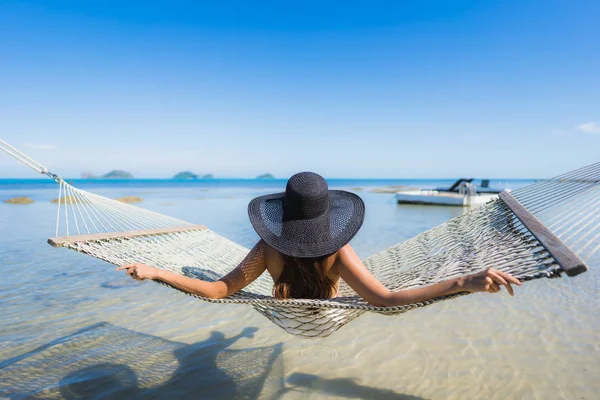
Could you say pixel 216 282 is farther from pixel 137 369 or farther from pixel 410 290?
pixel 137 369

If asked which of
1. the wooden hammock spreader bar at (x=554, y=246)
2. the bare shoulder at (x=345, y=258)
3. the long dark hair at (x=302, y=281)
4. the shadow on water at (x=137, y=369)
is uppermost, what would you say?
the wooden hammock spreader bar at (x=554, y=246)

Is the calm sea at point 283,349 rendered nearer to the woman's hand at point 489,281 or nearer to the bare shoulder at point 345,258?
the bare shoulder at point 345,258

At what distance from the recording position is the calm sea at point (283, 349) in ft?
8.01

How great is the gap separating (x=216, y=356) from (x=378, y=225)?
7.41m

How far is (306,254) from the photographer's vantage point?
5.43 ft

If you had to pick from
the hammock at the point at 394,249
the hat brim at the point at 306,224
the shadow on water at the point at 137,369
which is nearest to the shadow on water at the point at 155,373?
the shadow on water at the point at 137,369

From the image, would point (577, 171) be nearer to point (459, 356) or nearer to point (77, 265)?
point (459, 356)

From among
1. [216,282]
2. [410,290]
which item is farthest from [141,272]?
[410,290]

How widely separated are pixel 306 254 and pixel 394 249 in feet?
5.39

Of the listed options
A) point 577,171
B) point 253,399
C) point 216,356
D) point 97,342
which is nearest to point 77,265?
point 97,342

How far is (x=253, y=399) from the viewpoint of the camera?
2.39 m

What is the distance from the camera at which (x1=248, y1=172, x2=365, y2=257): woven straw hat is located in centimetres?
Answer: 167

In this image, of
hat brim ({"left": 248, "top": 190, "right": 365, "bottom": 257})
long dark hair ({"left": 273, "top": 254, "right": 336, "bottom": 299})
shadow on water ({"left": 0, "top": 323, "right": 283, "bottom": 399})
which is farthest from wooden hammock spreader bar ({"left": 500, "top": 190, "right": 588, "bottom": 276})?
shadow on water ({"left": 0, "top": 323, "right": 283, "bottom": 399})

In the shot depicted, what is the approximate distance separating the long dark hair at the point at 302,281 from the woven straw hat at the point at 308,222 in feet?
0.44
